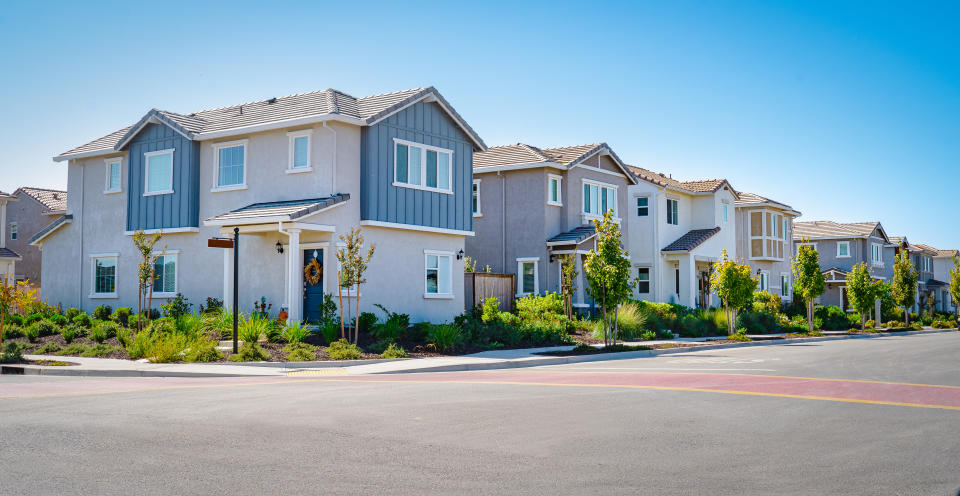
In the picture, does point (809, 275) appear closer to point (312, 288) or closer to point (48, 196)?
point (312, 288)

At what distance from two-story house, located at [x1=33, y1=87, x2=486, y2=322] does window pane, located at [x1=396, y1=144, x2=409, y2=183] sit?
43 mm

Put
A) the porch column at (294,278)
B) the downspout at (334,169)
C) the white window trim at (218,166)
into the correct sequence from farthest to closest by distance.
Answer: the white window trim at (218,166) → the downspout at (334,169) → the porch column at (294,278)

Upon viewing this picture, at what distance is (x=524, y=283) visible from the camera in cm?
3441

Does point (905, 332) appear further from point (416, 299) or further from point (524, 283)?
point (416, 299)

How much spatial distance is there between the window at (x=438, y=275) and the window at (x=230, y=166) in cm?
645

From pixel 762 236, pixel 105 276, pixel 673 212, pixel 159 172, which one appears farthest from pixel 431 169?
pixel 762 236

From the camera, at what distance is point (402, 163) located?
2656 centimetres

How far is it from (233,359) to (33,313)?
14.0 meters

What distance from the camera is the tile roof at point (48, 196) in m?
50.8

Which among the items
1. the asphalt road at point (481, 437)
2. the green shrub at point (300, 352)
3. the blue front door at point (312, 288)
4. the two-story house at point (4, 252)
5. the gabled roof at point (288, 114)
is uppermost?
the gabled roof at point (288, 114)

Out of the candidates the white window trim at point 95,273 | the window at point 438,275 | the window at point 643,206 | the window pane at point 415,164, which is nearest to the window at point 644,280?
the window at point 643,206

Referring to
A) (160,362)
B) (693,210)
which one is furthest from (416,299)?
(693,210)

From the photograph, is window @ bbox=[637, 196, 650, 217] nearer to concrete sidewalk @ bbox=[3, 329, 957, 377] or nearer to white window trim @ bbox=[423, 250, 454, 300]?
white window trim @ bbox=[423, 250, 454, 300]

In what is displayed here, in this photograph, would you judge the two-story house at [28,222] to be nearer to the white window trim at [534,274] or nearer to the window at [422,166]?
the white window trim at [534,274]
